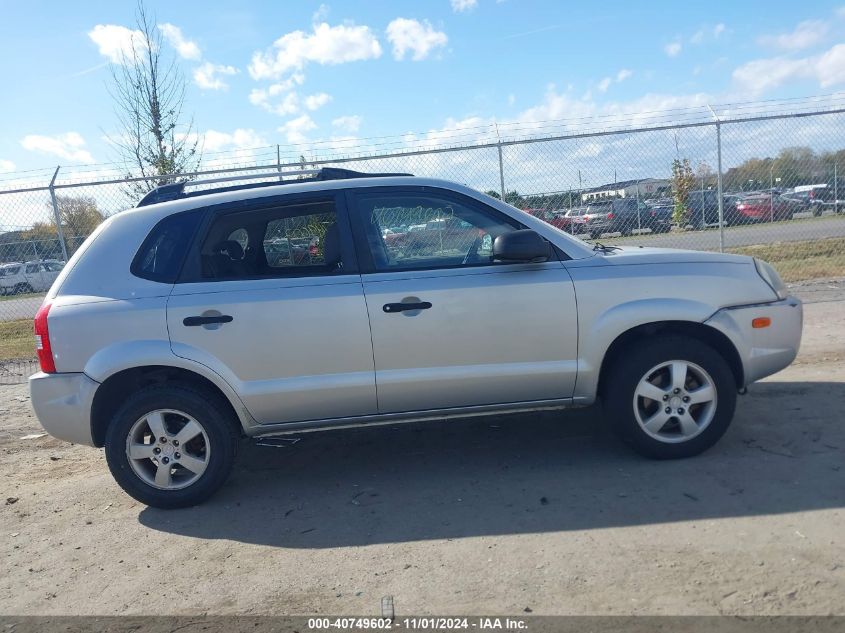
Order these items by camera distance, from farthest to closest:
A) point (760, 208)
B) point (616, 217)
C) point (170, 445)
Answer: point (760, 208), point (616, 217), point (170, 445)

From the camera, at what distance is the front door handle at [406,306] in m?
4.28

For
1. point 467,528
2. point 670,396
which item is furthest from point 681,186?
point 467,528

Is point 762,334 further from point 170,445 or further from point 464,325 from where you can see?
point 170,445

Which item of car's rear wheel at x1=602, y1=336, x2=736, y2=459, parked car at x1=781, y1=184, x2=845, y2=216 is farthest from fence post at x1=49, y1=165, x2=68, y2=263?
parked car at x1=781, y1=184, x2=845, y2=216

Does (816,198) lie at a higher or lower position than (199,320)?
higher

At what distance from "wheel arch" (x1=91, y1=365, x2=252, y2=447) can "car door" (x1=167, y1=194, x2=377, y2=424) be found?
0.36 feet

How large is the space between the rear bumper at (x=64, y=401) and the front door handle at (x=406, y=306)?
1800 millimetres

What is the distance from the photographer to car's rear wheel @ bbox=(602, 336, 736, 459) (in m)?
4.38

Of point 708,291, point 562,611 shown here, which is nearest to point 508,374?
point 708,291

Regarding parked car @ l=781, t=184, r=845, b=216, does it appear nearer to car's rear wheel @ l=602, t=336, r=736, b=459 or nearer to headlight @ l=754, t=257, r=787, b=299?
headlight @ l=754, t=257, r=787, b=299

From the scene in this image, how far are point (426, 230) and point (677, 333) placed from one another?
172 cm

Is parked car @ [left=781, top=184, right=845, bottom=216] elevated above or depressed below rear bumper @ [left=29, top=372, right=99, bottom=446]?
above

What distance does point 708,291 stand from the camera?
4.41m

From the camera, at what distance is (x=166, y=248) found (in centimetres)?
445
